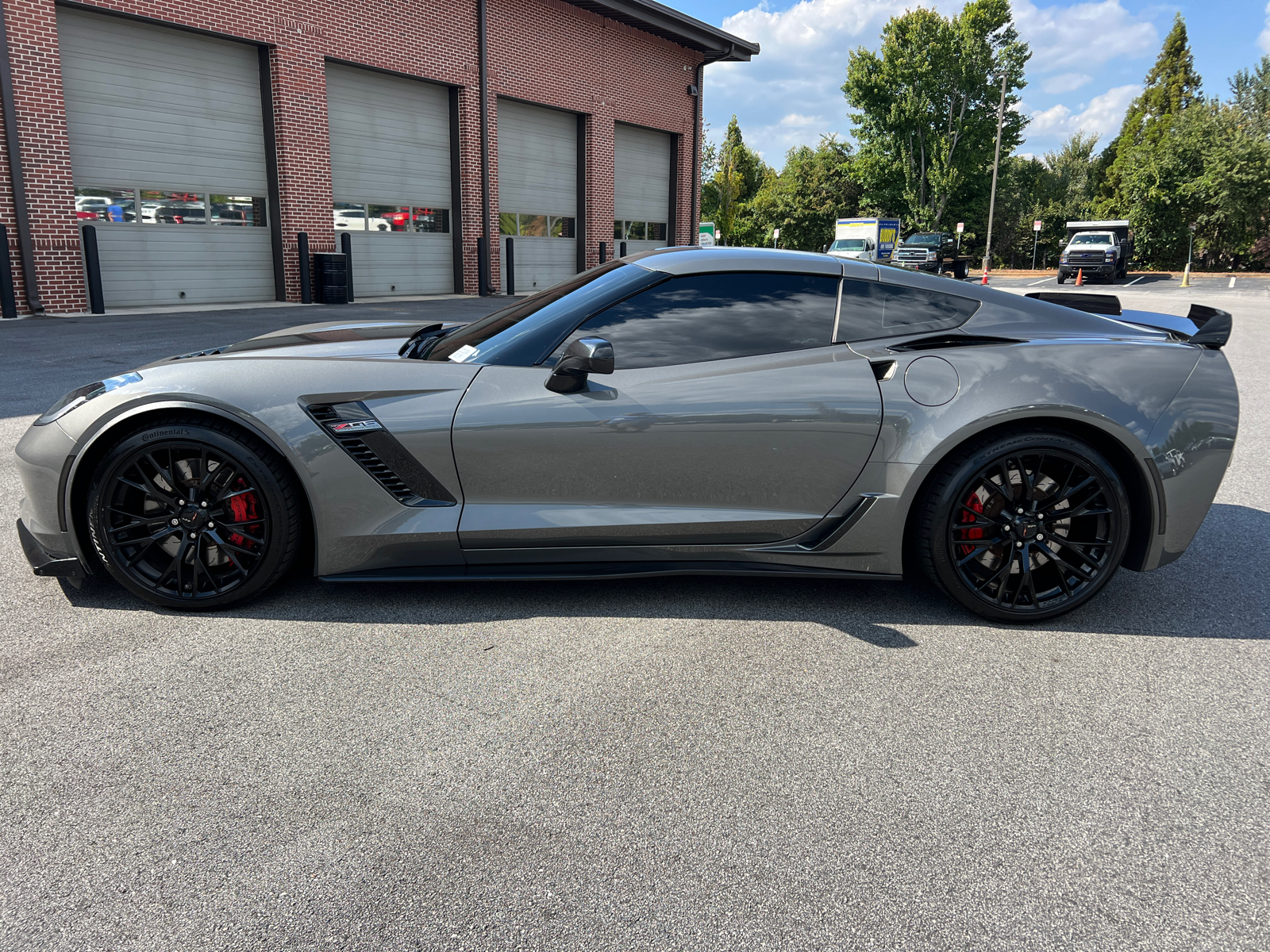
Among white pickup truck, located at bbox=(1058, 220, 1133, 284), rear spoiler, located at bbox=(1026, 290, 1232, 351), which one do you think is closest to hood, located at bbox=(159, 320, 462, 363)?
rear spoiler, located at bbox=(1026, 290, 1232, 351)

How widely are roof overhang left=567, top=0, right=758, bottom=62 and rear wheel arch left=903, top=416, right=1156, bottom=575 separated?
75.9 ft

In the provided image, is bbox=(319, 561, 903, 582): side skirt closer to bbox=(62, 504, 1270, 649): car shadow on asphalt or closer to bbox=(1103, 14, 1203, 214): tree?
bbox=(62, 504, 1270, 649): car shadow on asphalt

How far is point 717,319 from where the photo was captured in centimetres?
339

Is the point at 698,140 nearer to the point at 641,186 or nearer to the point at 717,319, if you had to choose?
the point at 641,186

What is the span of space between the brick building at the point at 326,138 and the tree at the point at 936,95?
2962 cm

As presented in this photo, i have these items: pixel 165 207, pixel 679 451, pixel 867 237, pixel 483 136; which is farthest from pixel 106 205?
pixel 867 237

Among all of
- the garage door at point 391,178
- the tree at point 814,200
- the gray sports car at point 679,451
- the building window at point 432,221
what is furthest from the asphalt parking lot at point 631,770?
the tree at point 814,200

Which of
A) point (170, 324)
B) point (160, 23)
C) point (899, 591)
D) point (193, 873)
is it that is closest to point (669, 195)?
point (160, 23)

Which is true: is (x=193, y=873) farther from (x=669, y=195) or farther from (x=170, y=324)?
(x=669, y=195)

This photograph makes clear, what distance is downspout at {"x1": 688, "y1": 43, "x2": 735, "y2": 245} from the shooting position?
1121 inches

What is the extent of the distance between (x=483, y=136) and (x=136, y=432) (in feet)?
65.8

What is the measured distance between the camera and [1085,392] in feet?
11.0

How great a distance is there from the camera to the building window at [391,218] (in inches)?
768

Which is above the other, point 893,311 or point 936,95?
point 936,95
